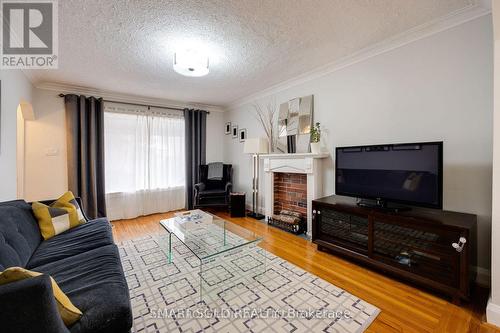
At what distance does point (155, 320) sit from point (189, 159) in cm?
359

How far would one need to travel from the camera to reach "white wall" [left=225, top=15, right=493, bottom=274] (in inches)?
75.9

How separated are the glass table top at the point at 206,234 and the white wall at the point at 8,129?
1730 mm

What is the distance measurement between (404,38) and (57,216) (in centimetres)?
403

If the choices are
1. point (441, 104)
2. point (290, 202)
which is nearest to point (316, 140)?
point (290, 202)

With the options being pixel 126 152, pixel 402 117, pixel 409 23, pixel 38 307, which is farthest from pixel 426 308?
pixel 126 152

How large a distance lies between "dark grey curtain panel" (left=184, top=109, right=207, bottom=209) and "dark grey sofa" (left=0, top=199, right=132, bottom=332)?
2.52m

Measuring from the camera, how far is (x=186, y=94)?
4.30 m

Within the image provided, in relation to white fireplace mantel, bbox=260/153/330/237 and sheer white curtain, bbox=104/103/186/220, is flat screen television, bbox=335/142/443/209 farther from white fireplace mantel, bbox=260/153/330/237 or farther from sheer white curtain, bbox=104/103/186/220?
sheer white curtain, bbox=104/103/186/220

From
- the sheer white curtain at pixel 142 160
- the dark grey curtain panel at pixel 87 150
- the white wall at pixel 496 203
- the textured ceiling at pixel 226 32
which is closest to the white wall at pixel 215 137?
the sheer white curtain at pixel 142 160

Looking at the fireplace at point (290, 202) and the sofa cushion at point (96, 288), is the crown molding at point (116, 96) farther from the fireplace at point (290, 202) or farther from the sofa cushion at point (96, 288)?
the sofa cushion at point (96, 288)

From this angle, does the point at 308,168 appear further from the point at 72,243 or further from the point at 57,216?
the point at 57,216

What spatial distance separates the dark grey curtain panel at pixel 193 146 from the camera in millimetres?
4836

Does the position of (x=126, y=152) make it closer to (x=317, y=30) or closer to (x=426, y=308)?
(x=317, y=30)

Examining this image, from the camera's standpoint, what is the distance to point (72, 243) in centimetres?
191
